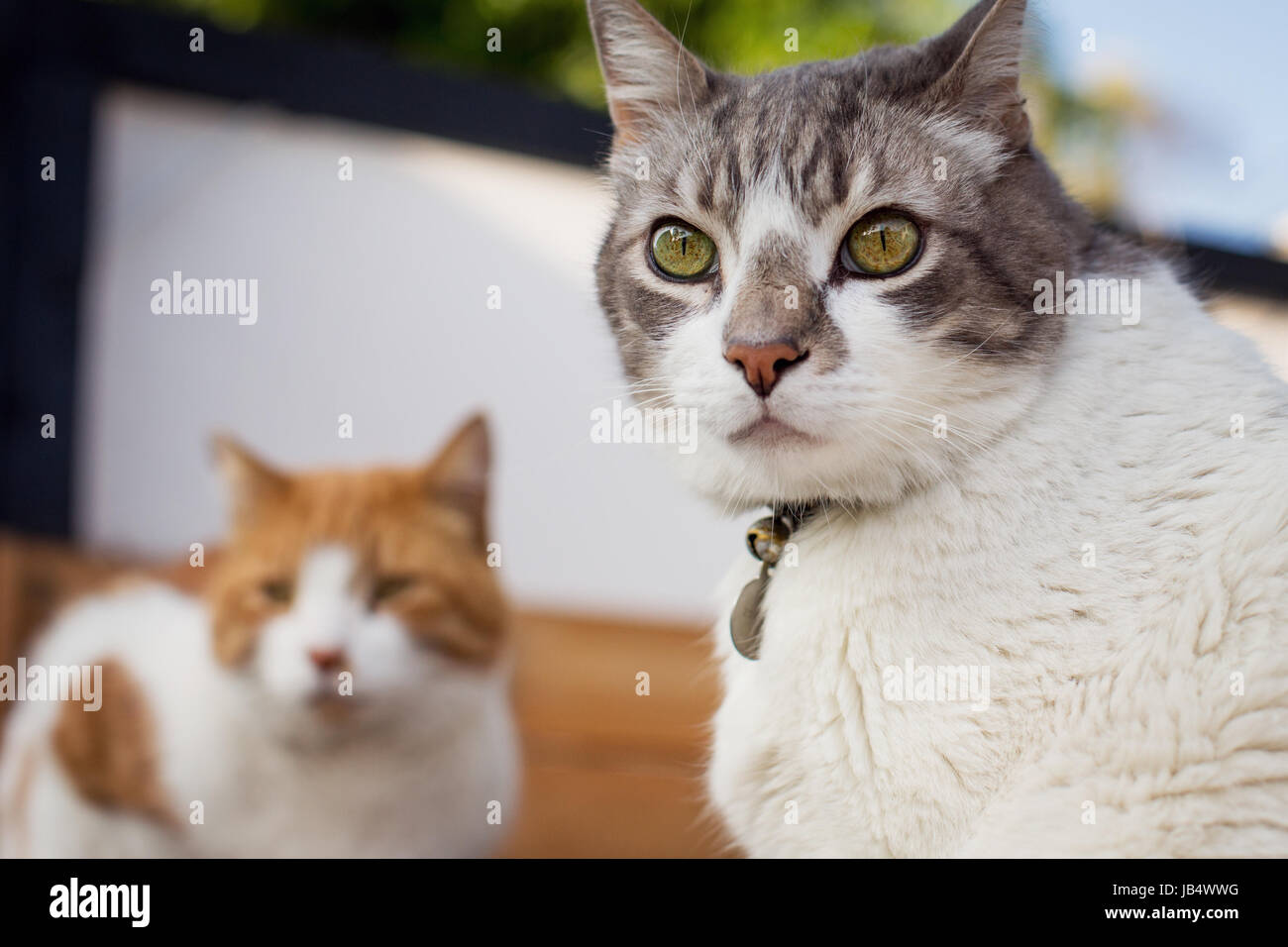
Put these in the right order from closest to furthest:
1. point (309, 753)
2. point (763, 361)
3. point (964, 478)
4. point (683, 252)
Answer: point (763, 361) → point (964, 478) → point (683, 252) → point (309, 753)

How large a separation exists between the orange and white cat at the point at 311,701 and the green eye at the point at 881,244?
1094mm

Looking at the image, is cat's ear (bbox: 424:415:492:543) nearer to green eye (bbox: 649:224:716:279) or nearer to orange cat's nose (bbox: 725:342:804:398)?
green eye (bbox: 649:224:716:279)

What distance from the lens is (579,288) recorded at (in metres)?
3.63

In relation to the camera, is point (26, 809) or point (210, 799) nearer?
point (210, 799)

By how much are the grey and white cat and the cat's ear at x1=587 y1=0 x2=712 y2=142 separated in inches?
4.7

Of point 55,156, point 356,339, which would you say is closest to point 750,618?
point 356,339

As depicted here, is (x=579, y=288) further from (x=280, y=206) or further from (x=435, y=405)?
(x=280, y=206)

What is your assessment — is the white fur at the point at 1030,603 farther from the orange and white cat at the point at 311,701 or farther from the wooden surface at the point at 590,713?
the wooden surface at the point at 590,713

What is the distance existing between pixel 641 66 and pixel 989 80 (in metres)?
0.49

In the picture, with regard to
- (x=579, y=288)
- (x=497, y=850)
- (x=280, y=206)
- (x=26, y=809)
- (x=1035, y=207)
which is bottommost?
(x=497, y=850)

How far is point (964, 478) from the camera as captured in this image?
1.25 m

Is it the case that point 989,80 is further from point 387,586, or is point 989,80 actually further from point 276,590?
point 276,590

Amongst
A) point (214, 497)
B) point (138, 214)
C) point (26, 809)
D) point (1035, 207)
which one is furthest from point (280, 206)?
point (1035, 207)

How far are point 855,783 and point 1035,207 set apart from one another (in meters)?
0.74
